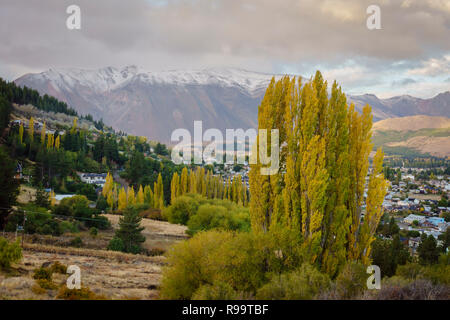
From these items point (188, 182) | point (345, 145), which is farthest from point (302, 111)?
point (188, 182)

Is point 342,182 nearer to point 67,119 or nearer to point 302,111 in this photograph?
point 302,111

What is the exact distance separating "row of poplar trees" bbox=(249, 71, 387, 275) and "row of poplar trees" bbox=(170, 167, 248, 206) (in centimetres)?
4442

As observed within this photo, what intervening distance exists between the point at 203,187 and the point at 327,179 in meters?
50.1

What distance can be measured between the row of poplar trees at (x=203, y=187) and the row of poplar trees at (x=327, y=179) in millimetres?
Result: 44416

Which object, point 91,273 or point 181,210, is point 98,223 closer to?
point 181,210

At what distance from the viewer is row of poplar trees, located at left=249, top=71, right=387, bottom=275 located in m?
12.5

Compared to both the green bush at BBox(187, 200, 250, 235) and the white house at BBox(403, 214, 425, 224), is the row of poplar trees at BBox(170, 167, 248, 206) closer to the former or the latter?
the green bush at BBox(187, 200, 250, 235)

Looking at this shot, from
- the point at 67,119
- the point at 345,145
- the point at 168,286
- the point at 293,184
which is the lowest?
the point at 168,286

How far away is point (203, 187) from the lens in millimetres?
61906

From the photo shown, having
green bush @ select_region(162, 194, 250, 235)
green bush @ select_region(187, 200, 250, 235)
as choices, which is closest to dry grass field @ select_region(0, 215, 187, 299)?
green bush @ select_region(187, 200, 250, 235)

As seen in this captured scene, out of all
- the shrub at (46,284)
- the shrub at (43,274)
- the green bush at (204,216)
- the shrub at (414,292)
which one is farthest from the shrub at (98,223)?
the shrub at (414,292)

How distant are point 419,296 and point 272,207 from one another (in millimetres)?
7115

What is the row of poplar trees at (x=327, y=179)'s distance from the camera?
41.1 feet
